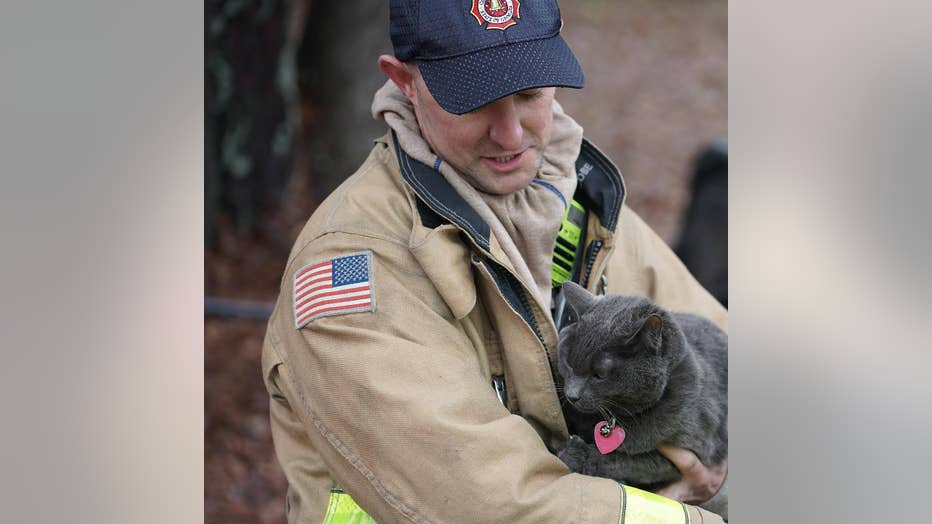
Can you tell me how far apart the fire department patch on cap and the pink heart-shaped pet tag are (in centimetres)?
78

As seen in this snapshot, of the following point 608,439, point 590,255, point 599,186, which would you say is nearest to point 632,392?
point 608,439

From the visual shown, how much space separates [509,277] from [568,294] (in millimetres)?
163

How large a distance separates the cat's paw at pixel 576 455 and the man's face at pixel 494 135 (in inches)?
20.0

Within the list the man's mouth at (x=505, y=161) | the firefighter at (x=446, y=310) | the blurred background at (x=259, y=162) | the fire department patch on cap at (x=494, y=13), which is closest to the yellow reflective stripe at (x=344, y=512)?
the firefighter at (x=446, y=310)

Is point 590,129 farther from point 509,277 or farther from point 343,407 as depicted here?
point 343,407

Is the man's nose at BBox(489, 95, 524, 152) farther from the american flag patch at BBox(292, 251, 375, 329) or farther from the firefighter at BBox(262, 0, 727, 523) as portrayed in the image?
the american flag patch at BBox(292, 251, 375, 329)

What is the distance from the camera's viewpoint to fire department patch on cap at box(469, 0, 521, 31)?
6.01 feet

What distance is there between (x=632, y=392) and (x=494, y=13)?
766 millimetres

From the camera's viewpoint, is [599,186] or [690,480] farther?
[599,186]

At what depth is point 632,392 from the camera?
1.96 metres

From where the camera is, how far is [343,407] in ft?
5.70

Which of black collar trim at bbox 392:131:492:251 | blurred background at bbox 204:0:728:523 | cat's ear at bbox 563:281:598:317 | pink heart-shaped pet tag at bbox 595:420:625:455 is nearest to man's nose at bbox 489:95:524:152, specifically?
black collar trim at bbox 392:131:492:251

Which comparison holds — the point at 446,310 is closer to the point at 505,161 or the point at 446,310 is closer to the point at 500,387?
the point at 500,387
